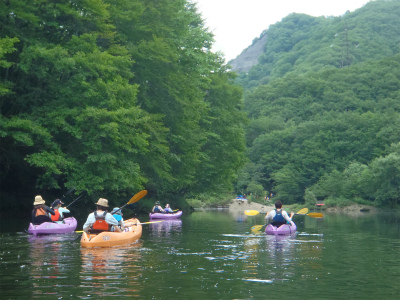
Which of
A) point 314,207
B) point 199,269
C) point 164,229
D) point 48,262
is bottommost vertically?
point 199,269

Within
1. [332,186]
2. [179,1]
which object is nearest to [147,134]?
[179,1]

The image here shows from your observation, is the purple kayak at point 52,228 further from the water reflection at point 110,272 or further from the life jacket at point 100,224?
the water reflection at point 110,272

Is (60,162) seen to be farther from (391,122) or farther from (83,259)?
(391,122)

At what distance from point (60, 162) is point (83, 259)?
1199cm

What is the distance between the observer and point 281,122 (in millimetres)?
104500

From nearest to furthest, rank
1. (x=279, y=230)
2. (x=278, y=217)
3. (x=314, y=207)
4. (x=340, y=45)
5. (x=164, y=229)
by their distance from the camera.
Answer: (x=279, y=230)
(x=278, y=217)
(x=164, y=229)
(x=314, y=207)
(x=340, y=45)

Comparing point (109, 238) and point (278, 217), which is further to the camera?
point (278, 217)

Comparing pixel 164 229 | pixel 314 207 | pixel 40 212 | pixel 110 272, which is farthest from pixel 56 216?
pixel 314 207

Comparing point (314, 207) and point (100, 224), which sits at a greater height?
point (314, 207)

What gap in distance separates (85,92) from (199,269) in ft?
50.4

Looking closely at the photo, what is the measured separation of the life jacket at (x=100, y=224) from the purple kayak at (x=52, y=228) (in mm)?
3598

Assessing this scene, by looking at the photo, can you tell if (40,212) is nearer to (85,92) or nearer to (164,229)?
(164,229)

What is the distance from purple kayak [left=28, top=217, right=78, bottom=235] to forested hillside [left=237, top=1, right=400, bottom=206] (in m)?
43.7

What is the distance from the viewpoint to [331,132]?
87625 millimetres
